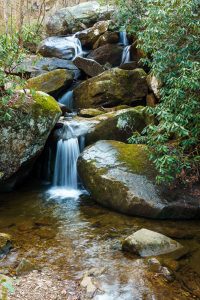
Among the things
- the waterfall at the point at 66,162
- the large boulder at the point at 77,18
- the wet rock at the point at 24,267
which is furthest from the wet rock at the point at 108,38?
the wet rock at the point at 24,267

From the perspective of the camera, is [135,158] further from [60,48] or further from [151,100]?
[60,48]

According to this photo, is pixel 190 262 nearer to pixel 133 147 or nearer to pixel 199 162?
pixel 199 162

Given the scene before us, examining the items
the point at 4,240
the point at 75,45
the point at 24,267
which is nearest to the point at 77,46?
the point at 75,45

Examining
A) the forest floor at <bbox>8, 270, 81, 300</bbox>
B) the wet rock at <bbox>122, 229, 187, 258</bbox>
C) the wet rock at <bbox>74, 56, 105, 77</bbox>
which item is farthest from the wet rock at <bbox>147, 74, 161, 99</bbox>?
the forest floor at <bbox>8, 270, 81, 300</bbox>

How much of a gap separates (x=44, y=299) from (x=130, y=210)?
3.35m

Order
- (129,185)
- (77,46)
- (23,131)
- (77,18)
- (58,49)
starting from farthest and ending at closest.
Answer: (77,18) < (77,46) < (58,49) < (23,131) < (129,185)

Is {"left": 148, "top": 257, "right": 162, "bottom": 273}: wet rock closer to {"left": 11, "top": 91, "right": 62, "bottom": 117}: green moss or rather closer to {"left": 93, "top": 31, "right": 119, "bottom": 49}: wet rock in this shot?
{"left": 11, "top": 91, "right": 62, "bottom": 117}: green moss

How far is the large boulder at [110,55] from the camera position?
15.8m

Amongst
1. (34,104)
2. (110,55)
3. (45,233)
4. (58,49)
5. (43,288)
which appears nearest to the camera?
(43,288)

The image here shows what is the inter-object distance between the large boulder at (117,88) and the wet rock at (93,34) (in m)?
5.43

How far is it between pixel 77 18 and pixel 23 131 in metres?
15.4

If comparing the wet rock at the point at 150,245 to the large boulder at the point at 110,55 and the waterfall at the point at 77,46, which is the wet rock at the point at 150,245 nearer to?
the large boulder at the point at 110,55

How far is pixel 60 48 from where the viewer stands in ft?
58.0

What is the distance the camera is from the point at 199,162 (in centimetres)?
675
